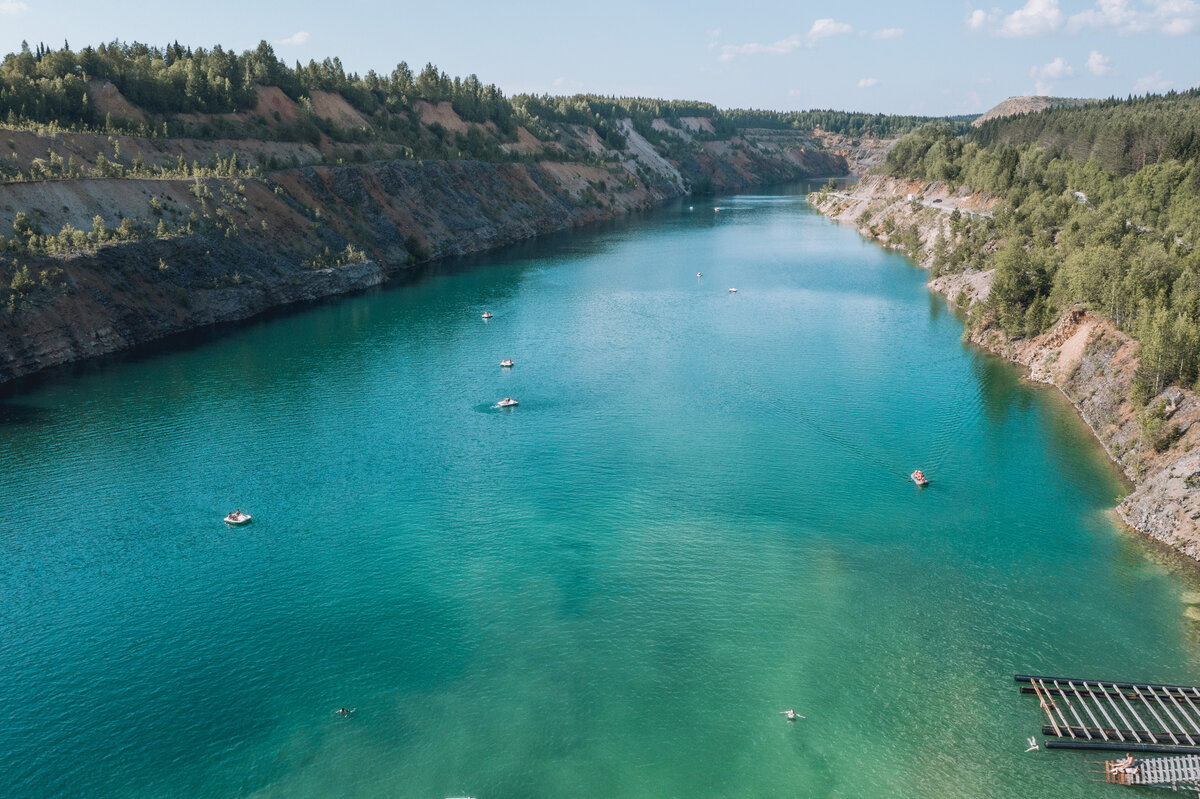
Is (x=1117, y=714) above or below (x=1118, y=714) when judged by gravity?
below

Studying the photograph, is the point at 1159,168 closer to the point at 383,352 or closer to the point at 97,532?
the point at 383,352

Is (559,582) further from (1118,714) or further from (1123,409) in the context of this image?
(1123,409)

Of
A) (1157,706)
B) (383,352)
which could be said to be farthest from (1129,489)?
(383,352)

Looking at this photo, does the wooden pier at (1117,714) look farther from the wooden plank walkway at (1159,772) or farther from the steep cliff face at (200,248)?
the steep cliff face at (200,248)

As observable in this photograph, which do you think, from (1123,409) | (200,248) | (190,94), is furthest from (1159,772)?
(190,94)

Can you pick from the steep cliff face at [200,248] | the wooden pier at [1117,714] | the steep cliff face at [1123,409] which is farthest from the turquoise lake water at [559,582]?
the steep cliff face at [200,248]

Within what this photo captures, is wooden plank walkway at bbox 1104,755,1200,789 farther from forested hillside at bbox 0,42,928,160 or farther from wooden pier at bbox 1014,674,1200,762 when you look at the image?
forested hillside at bbox 0,42,928,160

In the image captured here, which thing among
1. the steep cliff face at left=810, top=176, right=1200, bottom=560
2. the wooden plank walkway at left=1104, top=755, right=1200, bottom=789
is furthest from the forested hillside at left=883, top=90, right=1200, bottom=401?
the wooden plank walkway at left=1104, top=755, right=1200, bottom=789
